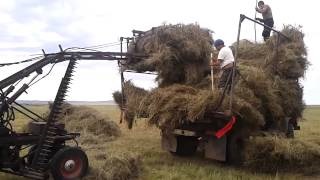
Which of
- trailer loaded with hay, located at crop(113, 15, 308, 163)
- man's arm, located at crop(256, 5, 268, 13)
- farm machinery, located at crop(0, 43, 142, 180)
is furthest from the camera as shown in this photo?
man's arm, located at crop(256, 5, 268, 13)

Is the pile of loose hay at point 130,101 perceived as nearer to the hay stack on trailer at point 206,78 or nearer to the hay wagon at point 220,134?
the hay stack on trailer at point 206,78

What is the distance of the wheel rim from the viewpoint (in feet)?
30.1

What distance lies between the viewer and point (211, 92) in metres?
10.2

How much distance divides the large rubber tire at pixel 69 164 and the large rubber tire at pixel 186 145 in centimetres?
359

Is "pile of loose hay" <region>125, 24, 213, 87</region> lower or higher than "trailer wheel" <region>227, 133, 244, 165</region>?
higher

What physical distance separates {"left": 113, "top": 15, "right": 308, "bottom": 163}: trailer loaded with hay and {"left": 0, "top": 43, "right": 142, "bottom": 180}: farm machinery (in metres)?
1.99

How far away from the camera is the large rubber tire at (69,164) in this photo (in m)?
9.08

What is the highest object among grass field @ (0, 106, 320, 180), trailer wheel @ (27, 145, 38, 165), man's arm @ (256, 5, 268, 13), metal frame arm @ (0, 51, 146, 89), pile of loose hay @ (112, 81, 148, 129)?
man's arm @ (256, 5, 268, 13)

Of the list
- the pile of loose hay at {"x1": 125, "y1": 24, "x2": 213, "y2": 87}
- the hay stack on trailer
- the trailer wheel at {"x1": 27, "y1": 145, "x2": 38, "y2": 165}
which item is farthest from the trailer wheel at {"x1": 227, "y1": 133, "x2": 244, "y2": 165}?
the trailer wheel at {"x1": 27, "y1": 145, "x2": 38, "y2": 165}

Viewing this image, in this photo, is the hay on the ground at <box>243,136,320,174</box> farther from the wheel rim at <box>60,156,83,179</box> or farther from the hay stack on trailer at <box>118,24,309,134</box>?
the wheel rim at <box>60,156,83,179</box>

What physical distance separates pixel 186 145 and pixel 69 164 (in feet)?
13.7

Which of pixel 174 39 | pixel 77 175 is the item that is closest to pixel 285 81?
pixel 174 39

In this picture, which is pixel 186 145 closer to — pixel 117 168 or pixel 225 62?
pixel 225 62

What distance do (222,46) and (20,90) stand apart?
4.32 meters
